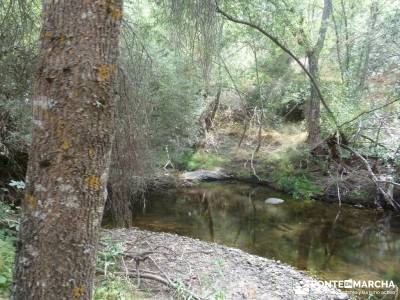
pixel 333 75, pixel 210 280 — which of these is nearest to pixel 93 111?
pixel 210 280

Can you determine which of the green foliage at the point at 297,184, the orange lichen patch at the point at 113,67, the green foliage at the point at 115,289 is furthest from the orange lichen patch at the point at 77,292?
the green foliage at the point at 297,184

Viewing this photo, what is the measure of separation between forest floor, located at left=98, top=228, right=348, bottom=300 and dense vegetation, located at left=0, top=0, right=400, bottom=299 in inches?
26.5

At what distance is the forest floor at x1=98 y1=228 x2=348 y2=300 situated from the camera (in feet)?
15.8

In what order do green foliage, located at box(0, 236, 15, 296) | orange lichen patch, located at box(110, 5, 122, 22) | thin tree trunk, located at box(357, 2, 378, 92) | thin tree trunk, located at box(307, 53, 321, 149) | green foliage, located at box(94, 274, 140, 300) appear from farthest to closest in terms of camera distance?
thin tree trunk, located at box(307, 53, 321, 149) < thin tree trunk, located at box(357, 2, 378, 92) < green foliage, located at box(94, 274, 140, 300) < green foliage, located at box(0, 236, 15, 296) < orange lichen patch, located at box(110, 5, 122, 22)

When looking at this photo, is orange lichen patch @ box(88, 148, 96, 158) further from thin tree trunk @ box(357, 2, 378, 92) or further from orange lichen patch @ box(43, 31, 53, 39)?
thin tree trunk @ box(357, 2, 378, 92)

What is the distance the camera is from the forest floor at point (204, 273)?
15.8 feet

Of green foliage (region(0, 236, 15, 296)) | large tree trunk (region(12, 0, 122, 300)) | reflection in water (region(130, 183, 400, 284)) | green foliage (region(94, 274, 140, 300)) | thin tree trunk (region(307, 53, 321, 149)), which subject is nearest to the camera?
large tree trunk (region(12, 0, 122, 300))

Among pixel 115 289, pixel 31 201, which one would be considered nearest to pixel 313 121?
pixel 115 289

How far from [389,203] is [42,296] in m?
11.1

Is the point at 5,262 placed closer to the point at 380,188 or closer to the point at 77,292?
the point at 77,292

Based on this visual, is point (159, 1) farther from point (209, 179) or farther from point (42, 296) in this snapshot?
point (209, 179)

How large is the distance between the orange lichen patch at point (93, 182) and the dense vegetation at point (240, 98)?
74.3 inches

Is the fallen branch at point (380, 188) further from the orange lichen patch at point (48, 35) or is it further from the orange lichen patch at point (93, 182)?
the orange lichen patch at point (48, 35)

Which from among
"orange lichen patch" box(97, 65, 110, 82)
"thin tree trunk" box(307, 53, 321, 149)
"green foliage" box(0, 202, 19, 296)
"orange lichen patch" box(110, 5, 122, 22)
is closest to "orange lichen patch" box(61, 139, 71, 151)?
"orange lichen patch" box(97, 65, 110, 82)
